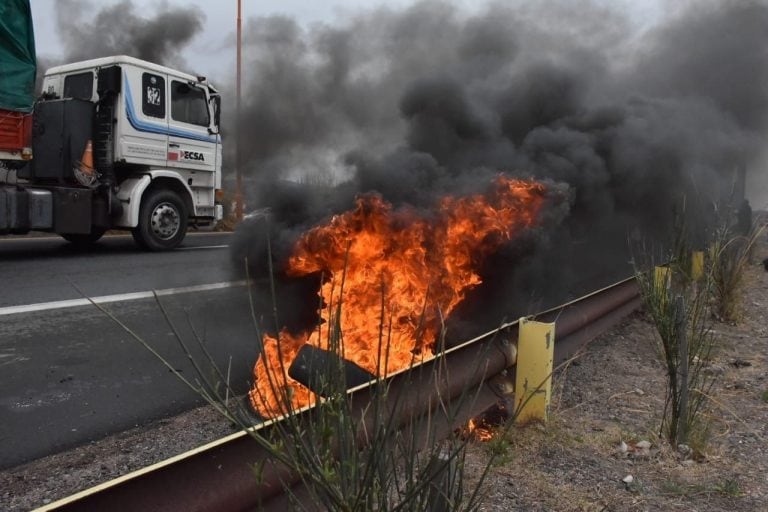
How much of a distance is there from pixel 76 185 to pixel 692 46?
10640mm

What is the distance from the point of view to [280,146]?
10586mm

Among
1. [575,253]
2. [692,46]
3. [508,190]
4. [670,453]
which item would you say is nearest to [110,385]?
[508,190]

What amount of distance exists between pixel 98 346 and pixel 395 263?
2.67 meters

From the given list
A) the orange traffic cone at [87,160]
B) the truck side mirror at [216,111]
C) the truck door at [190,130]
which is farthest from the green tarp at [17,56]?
the truck side mirror at [216,111]

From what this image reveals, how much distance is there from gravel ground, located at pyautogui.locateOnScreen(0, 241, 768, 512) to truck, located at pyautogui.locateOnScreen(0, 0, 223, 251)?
292 inches

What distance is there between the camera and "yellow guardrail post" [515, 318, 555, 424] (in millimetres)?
3105

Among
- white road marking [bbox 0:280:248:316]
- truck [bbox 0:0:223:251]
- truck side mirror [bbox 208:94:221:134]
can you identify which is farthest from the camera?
truck side mirror [bbox 208:94:221:134]

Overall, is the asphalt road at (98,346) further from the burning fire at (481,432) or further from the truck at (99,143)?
the burning fire at (481,432)

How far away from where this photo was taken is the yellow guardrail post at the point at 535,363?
3105 millimetres

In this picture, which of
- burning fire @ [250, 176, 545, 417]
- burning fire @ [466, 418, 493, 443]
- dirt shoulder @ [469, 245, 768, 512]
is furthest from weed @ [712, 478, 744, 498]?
burning fire @ [250, 176, 545, 417]

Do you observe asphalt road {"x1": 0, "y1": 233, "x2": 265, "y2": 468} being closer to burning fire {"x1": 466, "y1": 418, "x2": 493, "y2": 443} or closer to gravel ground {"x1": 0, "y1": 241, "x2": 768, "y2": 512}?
gravel ground {"x1": 0, "y1": 241, "x2": 768, "y2": 512}

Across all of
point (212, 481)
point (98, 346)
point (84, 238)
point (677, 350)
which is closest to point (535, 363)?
point (677, 350)

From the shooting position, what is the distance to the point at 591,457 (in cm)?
294

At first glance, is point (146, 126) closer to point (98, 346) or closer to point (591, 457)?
point (98, 346)
